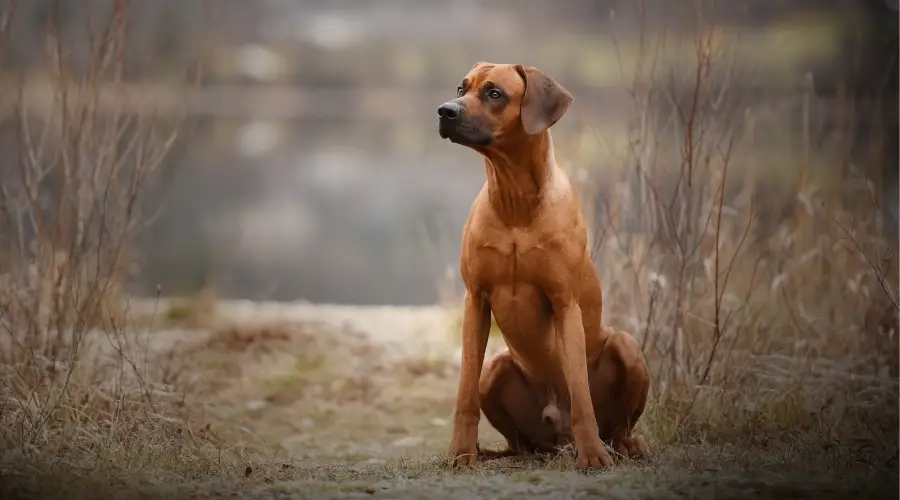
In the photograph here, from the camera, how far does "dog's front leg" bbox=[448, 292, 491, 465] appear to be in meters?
3.26

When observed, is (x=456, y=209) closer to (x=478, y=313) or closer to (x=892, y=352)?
(x=892, y=352)

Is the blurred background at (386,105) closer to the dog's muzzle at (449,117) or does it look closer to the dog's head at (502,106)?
the dog's head at (502,106)

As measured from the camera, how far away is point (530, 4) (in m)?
7.44

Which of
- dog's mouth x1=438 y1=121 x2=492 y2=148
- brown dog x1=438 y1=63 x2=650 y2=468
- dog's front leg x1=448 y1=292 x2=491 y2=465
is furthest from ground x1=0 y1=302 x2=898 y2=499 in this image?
dog's mouth x1=438 y1=121 x2=492 y2=148

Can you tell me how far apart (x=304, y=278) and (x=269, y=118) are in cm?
238

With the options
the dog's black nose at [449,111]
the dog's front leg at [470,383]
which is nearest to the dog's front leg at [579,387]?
the dog's front leg at [470,383]

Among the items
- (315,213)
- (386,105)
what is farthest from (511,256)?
(386,105)

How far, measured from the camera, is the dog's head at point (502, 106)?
3.02 metres

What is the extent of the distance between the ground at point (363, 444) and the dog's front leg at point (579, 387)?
8 centimetres

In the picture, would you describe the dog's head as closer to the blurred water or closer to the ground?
the ground

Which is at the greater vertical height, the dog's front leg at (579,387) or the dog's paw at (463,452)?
the dog's front leg at (579,387)

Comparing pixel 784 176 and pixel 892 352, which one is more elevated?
pixel 784 176

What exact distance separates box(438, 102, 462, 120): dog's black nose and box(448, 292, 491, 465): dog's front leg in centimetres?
60

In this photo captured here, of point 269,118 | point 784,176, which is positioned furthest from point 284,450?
point 269,118
